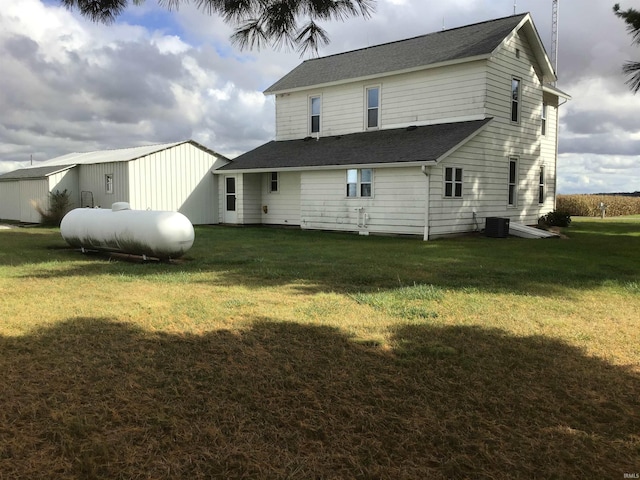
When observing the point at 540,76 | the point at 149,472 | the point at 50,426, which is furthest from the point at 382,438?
the point at 540,76

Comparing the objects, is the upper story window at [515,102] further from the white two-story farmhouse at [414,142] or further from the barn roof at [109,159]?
the barn roof at [109,159]

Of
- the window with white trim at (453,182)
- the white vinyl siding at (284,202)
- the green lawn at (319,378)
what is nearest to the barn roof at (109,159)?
the white vinyl siding at (284,202)

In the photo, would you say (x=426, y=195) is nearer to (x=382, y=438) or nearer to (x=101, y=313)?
(x=101, y=313)

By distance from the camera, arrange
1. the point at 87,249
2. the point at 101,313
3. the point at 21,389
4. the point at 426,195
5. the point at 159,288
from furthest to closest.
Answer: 1. the point at 426,195
2. the point at 87,249
3. the point at 159,288
4. the point at 101,313
5. the point at 21,389

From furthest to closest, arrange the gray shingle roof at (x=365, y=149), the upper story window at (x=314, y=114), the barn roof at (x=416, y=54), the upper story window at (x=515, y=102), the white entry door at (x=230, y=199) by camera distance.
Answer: the white entry door at (x=230, y=199) → the upper story window at (x=314, y=114) → the upper story window at (x=515, y=102) → the barn roof at (x=416, y=54) → the gray shingle roof at (x=365, y=149)

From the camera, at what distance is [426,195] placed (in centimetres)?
1672

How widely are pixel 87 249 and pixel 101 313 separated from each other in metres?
7.35

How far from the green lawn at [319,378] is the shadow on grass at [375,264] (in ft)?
0.64

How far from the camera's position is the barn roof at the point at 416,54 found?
1898cm

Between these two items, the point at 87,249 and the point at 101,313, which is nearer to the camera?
the point at 101,313

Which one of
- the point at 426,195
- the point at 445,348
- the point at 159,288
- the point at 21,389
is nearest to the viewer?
the point at 21,389

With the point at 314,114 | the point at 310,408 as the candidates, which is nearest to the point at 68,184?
the point at 314,114

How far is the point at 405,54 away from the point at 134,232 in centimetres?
1464

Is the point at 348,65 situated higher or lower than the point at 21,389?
higher
